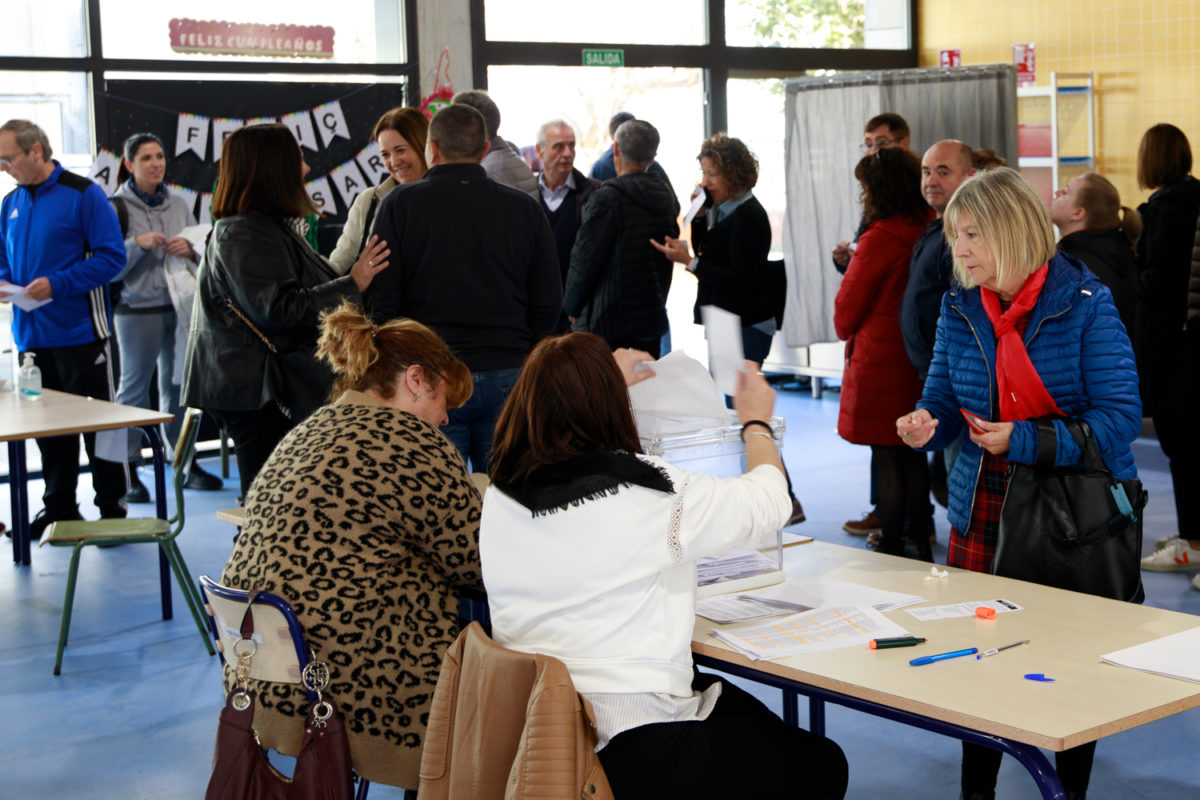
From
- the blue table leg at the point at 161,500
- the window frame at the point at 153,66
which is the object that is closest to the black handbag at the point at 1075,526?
the blue table leg at the point at 161,500

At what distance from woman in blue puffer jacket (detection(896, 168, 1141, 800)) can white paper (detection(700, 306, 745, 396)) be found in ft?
1.76

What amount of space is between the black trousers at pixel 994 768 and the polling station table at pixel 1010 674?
0.40 metres

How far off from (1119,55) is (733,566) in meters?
7.26

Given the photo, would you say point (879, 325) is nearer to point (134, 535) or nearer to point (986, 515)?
point (986, 515)

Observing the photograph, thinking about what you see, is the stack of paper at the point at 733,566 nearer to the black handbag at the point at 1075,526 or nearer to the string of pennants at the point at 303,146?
the black handbag at the point at 1075,526

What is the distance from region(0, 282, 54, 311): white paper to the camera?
4.99m

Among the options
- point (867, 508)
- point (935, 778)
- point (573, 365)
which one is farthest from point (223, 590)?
point (867, 508)

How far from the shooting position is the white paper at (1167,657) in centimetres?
185

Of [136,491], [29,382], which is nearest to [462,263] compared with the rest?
[29,382]

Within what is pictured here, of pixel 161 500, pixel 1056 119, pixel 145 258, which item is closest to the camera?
pixel 161 500

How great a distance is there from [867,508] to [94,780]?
362 centimetres

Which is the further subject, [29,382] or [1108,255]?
[29,382]

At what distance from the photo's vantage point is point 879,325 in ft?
14.9

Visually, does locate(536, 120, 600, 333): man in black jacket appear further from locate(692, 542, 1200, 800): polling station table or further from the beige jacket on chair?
the beige jacket on chair
